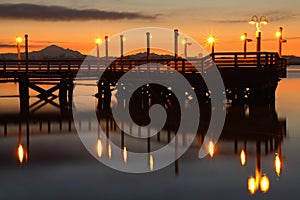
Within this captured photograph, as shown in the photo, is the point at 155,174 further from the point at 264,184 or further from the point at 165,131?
the point at 165,131

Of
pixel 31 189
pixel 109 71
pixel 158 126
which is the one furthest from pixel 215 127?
pixel 109 71

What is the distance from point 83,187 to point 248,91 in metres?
21.3

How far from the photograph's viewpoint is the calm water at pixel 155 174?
38.5ft

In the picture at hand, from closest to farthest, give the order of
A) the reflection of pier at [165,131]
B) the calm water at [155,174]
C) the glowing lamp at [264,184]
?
the calm water at [155,174] → the glowing lamp at [264,184] → the reflection of pier at [165,131]

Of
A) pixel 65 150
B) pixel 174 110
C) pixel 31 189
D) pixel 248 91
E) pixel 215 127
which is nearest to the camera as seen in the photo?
pixel 31 189

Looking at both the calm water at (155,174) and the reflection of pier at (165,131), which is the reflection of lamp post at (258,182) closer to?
the calm water at (155,174)

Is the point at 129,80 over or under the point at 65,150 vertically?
over

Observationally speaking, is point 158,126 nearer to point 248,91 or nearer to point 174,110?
point 174,110

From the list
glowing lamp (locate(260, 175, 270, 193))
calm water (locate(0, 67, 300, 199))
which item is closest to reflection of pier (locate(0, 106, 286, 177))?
calm water (locate(0, 67, 300, 199))

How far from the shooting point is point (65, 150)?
57.9ft

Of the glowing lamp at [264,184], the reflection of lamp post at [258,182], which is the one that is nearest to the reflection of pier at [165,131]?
the reflection of lamp post at [258,182]

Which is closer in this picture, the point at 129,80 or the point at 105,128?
the point at 105,128

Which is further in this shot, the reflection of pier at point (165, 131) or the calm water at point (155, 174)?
the reflection of pier at point (165, 131)

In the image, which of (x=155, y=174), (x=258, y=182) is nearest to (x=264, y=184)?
(x=258, y=182)
